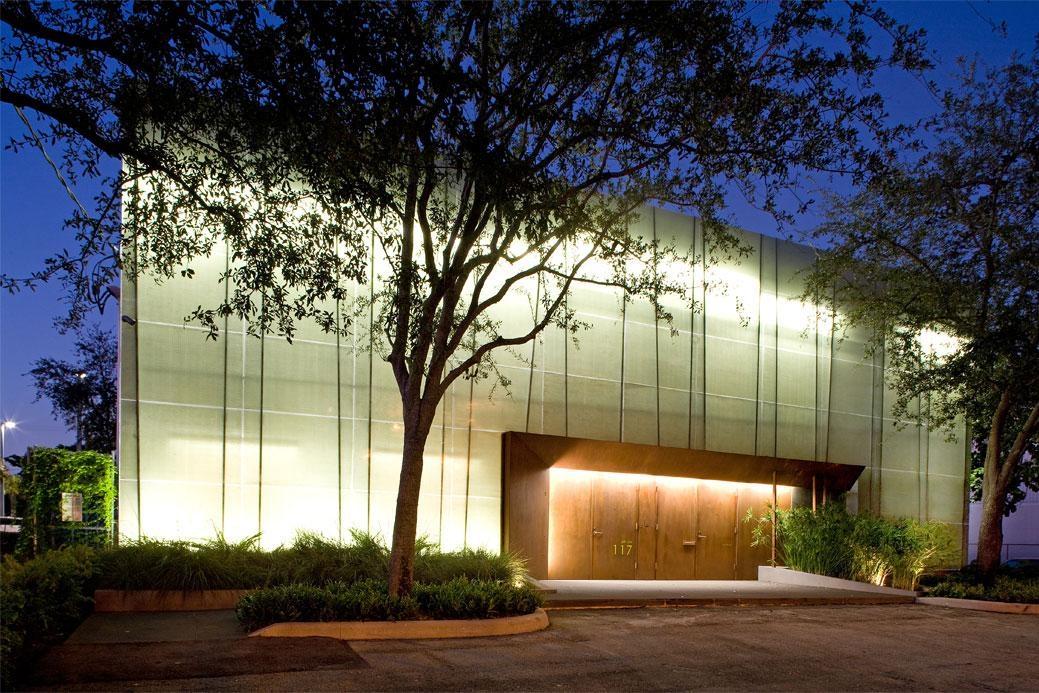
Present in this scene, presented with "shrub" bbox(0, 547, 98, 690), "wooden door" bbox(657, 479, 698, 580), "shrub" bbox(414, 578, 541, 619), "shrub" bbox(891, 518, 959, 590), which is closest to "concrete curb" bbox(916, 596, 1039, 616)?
"shrub" bbox(891, 518, 959, 590)

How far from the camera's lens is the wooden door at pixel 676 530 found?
2186 cm

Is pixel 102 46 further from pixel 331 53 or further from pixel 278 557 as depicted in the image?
pixel 278 557

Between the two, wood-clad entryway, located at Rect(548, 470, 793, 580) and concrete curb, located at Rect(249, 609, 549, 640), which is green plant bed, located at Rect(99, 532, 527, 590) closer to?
concrete curb, located at Rect(249, 609, 549, 640)

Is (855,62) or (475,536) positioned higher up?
(855,62)

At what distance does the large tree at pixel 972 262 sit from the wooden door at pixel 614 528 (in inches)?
280

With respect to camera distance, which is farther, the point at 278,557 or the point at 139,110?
the point at 278,557

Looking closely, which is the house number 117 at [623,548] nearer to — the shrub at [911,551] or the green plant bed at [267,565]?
the green plant bed at [267,565]

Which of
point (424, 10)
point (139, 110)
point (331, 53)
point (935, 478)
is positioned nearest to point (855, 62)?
point (424, 10)

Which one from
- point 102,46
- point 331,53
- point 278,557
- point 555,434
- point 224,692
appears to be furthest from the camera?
point 555,434

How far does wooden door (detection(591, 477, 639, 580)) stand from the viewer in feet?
68.2

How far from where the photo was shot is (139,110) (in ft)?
33.3

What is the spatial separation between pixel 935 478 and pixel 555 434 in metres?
14.1

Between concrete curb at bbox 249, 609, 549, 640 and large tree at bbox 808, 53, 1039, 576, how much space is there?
1196cm

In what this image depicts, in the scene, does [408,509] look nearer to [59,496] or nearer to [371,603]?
[371,603]
